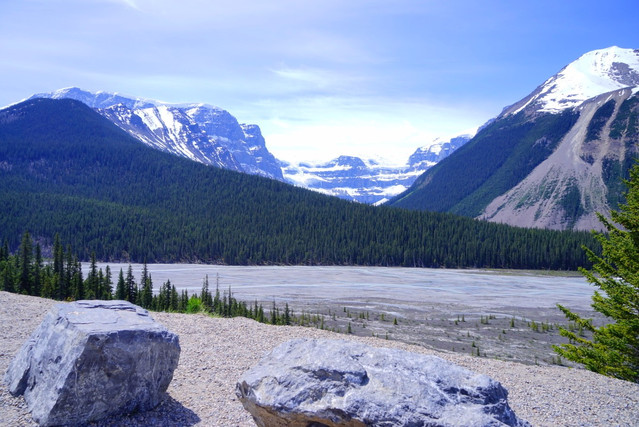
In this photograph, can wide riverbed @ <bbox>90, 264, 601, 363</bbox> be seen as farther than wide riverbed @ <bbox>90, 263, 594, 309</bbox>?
No

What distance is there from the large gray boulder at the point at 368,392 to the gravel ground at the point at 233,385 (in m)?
A: 2.28

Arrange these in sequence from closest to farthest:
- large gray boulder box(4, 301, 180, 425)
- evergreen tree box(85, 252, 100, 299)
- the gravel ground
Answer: large gray boulder box(4, 301, 180, 425)
the gravel ground
evergreen tree box(85, 252, 100, 299)

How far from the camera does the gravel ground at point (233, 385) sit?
9.53 m

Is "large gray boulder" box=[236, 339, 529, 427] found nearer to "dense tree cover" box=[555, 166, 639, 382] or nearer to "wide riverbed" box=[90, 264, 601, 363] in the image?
"dense tree cover" box=[555, 166, 639, 382]

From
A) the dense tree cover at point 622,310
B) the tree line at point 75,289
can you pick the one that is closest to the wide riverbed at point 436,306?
the tree line at point 75,289

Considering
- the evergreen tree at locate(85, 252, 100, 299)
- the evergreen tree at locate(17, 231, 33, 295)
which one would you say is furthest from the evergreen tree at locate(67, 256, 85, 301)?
the evergreen tree at locate(17, 231, 33, 295)

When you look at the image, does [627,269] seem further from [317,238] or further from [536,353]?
A: [317,238]

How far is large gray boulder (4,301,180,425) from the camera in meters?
8.31

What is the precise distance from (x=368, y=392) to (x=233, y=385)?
17.8 feet

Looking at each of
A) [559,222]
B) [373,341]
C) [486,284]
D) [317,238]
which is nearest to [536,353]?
[373,341]

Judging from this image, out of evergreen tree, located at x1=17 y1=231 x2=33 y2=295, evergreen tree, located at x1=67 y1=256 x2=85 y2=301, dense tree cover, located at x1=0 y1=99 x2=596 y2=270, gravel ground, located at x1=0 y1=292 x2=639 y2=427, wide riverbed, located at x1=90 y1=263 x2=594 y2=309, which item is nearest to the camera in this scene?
gravel ground, located at x1=0 y1=292 x2=639 y2=427

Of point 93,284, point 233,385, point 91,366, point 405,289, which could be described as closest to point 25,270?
point 93,284

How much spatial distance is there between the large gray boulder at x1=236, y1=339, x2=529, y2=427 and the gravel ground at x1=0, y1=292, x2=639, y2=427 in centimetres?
228

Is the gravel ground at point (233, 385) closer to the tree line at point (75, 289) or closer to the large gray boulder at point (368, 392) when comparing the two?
the large gray boulder at point (368, 392)
